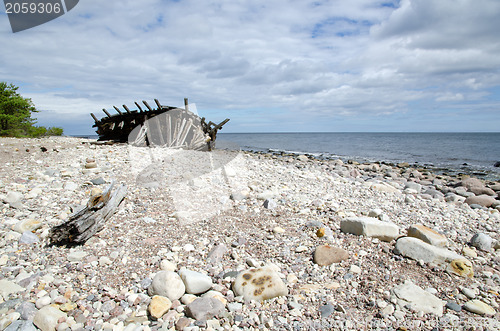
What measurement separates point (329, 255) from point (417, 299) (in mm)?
1030

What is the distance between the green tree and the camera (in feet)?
67.2

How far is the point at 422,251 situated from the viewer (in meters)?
3.63

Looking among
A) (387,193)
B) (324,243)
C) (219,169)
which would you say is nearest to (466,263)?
(324,243)

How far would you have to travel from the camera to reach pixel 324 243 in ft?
13.1

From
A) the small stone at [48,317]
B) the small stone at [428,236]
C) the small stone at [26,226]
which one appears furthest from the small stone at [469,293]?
the small stone at [26,226]

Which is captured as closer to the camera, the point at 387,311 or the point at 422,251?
the point at 387,311

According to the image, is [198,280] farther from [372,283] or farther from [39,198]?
[39,198]

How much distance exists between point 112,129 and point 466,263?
18.6 meters

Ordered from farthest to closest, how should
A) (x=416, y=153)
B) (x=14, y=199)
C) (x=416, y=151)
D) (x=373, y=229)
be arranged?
(x=416, y=151), (x=416, y=153), (x=14, y=199), (x=373, y=229)

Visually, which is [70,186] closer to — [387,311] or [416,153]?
[387,311]

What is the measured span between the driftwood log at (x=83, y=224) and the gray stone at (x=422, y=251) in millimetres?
4127

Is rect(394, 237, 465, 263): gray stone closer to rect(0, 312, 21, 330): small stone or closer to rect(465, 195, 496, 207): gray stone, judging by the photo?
rect(0, 312, 21, 330): small stone

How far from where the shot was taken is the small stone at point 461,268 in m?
3.37

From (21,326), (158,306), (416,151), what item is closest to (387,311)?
(158,306)
